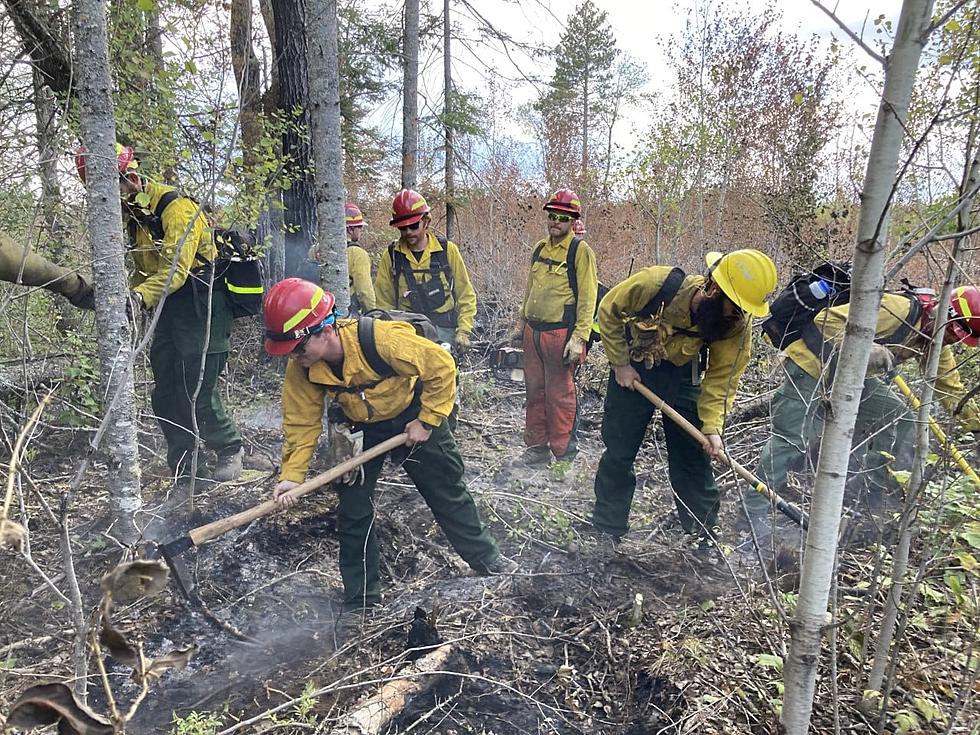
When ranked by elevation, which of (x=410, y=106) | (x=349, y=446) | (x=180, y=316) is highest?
(x=410, y=106)

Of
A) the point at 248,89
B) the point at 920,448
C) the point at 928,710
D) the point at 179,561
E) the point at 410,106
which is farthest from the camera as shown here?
the point at 410,106

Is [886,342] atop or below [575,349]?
atop

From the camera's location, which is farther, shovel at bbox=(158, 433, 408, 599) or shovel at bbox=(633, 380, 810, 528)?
shovel at bbox=(633, 380, 810, 528)

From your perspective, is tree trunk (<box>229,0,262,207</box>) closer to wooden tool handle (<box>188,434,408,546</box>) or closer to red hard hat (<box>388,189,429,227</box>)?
red hard hat (<box>388,189,429,227</box>)

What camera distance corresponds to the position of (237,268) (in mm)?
4422

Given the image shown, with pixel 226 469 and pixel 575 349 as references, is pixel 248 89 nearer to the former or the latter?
pixel 226 469

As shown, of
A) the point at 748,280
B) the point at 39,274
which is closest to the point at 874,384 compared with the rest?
the point at 748,280

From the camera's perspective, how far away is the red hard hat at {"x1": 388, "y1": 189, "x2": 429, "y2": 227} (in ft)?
16.4

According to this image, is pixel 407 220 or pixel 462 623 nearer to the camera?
pixel 462 623

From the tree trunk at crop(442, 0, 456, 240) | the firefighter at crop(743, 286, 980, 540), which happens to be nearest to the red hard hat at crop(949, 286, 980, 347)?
the firefighter at crop(743, 286, 980, 540)

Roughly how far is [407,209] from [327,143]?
1.32m

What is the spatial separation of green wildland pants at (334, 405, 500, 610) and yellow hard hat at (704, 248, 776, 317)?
1700 mm

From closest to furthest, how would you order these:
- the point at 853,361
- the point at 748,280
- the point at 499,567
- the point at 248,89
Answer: the point at 853,361
the point at 748,280
the point at 499,567
the point at 248,89

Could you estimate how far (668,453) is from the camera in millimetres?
3885
